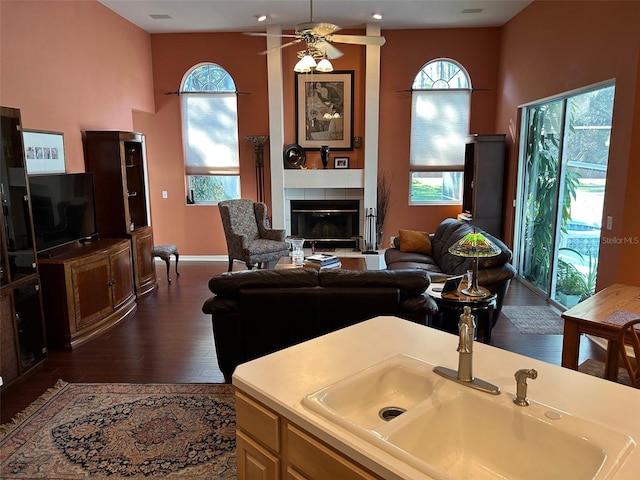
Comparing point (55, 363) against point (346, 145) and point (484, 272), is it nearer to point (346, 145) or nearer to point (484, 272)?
→ point (484, 272)

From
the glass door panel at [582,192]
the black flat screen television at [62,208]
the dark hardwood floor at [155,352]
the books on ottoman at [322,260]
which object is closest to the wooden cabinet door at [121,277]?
the dark hardwood floor at [155,352]

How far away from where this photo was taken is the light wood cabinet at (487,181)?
253 inches

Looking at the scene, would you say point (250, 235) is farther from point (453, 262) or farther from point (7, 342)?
point (7, 342)

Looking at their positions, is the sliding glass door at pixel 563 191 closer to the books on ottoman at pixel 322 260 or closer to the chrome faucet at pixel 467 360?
the books on ottoman at pixel 322 260

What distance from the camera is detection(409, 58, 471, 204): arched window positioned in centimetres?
720

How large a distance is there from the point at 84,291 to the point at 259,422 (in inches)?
131

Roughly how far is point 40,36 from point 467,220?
220 inches

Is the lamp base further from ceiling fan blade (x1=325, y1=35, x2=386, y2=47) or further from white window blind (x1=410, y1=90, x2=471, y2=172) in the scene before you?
white window blind (x1=410, y1=90, x2=471, y2=172)

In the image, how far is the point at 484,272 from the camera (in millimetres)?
4059

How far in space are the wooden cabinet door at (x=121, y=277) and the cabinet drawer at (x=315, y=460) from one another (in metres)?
3.82

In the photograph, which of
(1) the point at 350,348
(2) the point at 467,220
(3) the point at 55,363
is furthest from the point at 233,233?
(1) the point at 350,348

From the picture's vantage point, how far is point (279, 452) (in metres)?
1.54

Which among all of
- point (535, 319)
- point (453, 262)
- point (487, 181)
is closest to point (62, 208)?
point (453, 262)

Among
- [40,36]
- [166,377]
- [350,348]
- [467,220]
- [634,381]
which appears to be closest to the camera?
[350,348]
